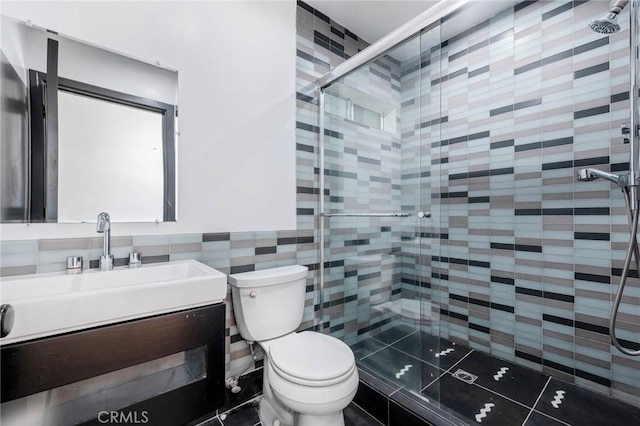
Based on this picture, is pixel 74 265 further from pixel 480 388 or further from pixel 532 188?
pixel 532 188

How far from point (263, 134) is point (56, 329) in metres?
1.27

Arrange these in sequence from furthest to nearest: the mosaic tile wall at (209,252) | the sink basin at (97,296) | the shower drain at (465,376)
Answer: the shower drain at (465,376) < the mosaic tile wall at (209,252) < the sink basin at (97,296)

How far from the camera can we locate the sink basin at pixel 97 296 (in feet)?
2.56

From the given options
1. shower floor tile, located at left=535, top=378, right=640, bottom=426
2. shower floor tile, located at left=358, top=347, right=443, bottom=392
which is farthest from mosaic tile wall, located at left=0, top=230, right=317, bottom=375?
shower floor tile, located at left=535, top=378, right=640, bottom=426

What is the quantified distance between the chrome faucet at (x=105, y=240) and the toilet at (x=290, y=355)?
54 centimetres

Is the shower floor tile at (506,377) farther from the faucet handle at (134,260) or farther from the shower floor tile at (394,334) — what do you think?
the faucet handle at (134,260)

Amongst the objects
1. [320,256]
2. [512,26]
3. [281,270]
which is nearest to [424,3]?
[512,26]

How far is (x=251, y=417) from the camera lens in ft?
4.90

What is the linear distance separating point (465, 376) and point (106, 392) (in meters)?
1.86

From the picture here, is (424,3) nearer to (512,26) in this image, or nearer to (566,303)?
(512,26)

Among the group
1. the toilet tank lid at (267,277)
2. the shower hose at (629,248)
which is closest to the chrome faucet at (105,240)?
the toilet tank lid at (267,277)

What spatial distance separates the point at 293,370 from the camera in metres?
1.19

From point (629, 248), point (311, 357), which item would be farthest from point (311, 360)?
point (629, 248)

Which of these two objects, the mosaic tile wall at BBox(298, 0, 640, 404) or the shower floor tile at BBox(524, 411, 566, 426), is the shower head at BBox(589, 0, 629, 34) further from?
the shower floor tile at BBox(524, 411, 566, 426)
